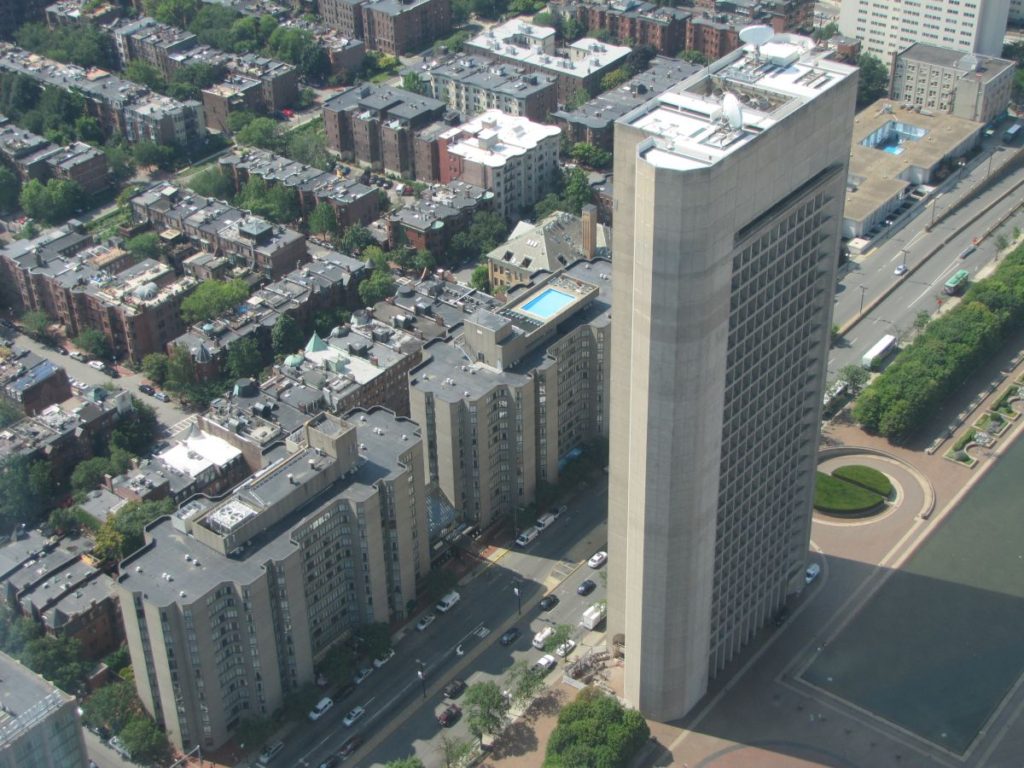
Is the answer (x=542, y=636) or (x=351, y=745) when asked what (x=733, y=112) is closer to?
(x=542, y=636)

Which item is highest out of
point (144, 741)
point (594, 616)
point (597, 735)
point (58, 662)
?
point (597, 735)

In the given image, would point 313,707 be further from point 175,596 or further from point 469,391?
point 469,391

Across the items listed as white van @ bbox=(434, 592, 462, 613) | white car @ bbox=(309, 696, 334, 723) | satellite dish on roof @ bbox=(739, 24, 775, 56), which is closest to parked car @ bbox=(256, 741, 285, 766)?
white car @ bbox=(309, 696, 334, 723)

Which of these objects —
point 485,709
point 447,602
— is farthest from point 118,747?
point 447,602

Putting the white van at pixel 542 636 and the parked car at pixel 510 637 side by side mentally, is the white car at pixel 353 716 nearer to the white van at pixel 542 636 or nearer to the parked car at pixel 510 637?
the parked car at pixel 510 637

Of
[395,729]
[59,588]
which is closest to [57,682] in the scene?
[59,588]

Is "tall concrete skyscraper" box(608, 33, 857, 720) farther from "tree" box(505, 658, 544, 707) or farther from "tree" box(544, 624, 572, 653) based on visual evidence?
"tree" box(505, 658, 544, 707)
